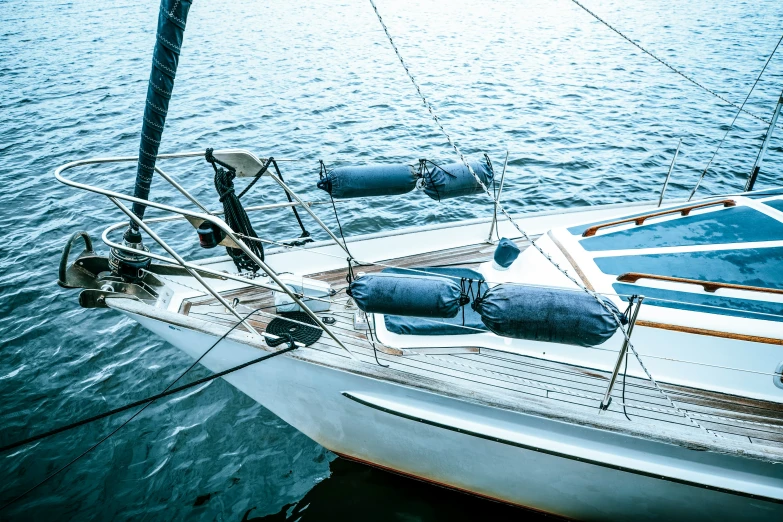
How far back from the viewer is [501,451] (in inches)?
175

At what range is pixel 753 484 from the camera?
3.98m

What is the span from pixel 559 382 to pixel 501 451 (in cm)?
82

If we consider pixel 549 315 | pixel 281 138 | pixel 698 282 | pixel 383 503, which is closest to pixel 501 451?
pixel 549 315

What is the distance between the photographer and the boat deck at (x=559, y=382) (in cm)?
416

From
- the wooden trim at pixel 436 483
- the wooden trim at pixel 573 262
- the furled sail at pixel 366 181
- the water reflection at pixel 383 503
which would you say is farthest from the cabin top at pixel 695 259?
the water reflection at pixel 383 503

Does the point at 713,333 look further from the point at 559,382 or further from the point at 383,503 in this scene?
the point at 383,503

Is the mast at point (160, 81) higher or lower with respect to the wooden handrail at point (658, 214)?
higher

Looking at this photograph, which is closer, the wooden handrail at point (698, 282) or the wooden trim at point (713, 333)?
the wooden trim at point (713, 333)

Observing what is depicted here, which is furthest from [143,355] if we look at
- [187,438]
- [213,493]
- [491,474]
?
[491,474]

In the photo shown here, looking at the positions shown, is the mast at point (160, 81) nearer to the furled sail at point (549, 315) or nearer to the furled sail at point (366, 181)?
the furled sail at point (366, 181)

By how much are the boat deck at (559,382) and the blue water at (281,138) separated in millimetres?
1649

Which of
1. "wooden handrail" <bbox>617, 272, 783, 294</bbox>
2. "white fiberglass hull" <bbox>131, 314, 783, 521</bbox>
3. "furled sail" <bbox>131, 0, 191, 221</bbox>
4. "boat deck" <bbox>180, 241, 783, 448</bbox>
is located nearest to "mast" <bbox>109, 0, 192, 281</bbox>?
"furled sail" <bbox>131, 0, 191, 221</bbox>

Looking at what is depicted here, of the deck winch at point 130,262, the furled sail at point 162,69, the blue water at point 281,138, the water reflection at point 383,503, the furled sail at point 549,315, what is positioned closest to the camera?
the furled sail at point 162,69

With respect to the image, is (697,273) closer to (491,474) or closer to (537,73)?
(491,474)
